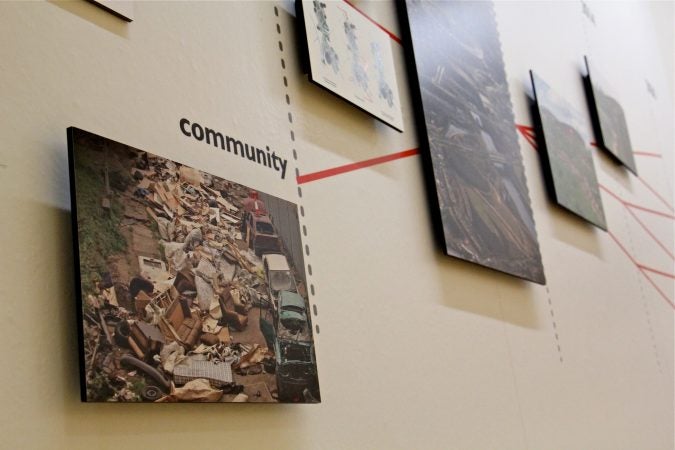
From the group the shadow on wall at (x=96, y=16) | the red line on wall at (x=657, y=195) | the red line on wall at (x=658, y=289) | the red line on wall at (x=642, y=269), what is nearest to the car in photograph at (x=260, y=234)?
the shadow on wall at (x=96, y=16)

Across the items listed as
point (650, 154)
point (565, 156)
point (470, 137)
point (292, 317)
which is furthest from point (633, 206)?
point (292, 317)

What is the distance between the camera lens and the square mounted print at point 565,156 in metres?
2.68

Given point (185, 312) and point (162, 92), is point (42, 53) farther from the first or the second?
point (185, 312)

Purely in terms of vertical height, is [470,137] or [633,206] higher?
[633,206]

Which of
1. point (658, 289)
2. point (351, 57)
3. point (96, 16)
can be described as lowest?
point (658, 289)

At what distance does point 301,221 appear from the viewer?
1.45 meters

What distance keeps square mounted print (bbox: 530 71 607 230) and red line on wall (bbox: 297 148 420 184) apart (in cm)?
92

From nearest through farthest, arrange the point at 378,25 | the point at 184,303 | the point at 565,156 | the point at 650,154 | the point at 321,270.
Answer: the point at 184,303 → the point at 321,270 → the point at 378,25 → the point at 565,156 → the point at 650,154

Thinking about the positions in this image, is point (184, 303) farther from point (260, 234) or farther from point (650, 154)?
point (650, 154)

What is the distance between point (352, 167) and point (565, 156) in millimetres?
1394

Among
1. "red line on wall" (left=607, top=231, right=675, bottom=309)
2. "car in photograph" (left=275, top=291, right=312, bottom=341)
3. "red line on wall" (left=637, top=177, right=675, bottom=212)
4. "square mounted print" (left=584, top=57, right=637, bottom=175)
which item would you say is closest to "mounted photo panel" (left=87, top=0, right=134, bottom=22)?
"car in photograph" (left=275, top=291, right=312, bottom=341)

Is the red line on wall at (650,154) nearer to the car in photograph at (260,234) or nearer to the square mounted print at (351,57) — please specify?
the square mounted print at (351,57)

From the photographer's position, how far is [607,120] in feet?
11.6

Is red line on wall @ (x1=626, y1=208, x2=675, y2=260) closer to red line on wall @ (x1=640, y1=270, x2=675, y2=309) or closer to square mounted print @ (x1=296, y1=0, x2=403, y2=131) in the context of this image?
red line on wall @ (x1=640, y1=270, x2=675, y2=309)
